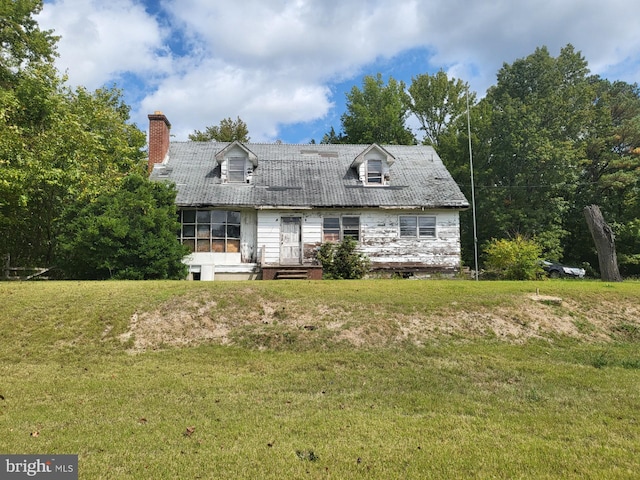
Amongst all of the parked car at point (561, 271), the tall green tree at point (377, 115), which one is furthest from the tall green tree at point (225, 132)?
the parked car at point (561, 271)

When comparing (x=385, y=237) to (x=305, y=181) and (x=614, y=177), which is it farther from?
(x=614, y=177)

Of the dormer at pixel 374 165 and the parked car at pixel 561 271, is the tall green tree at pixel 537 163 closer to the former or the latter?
the parked car at pixel 561 271

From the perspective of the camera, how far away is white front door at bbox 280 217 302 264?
1975 centimetres

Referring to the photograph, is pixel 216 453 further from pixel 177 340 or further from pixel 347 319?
pixel 347 319

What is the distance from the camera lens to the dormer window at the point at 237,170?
2106cm

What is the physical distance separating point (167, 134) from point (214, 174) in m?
3.89

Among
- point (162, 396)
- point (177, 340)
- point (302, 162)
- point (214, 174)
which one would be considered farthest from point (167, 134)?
point (162, 396)

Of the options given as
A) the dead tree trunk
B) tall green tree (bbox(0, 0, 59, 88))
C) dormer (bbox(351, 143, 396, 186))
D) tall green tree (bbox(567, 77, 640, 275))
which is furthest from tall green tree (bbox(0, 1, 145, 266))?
tall green tree (bbox(567, 77, 640, 275))

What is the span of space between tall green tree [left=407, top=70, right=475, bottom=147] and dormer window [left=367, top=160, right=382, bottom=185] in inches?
802

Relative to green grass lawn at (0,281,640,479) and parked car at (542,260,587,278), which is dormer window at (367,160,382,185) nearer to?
green grass lawn at (0,281,640,479)

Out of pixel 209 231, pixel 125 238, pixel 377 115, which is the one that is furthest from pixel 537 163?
pixel 125 238

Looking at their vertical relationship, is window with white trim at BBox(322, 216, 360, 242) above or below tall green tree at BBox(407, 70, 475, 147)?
below

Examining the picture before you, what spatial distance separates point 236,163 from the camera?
21250 mm

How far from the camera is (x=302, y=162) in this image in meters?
23.0
